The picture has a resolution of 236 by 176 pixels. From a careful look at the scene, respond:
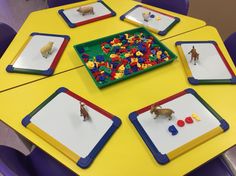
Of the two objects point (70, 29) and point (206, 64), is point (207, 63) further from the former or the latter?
point (70, 29)

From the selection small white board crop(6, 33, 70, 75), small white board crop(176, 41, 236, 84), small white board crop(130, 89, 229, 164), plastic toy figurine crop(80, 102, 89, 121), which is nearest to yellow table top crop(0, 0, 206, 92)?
small white board crop(6, 33, 70, 75)

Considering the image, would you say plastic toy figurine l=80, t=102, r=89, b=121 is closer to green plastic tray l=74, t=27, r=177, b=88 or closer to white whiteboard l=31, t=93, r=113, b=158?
white whiteboard l=31, t=93, r=113, b=158

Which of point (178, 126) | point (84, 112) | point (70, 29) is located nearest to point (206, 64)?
point (178, 126)

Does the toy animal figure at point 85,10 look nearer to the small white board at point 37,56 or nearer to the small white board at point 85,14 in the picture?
the small white board at point 85,14

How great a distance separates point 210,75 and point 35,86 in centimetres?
80

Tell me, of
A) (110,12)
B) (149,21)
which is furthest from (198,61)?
(110,12)

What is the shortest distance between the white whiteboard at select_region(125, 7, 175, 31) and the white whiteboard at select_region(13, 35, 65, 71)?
0.46 meters

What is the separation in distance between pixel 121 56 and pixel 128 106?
1.06ft

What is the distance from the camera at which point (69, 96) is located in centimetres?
103

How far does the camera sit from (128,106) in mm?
1002

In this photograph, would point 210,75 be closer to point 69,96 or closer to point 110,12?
point 69,96

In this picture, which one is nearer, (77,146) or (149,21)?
(77,146)

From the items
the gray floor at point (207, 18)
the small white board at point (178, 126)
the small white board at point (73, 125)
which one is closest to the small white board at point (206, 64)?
the small white board at point (178, 126)

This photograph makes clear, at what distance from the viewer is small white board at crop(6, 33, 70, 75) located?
1.13 metres
